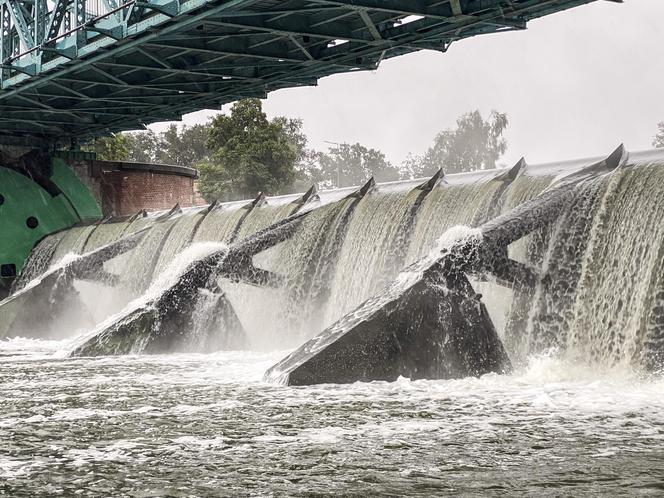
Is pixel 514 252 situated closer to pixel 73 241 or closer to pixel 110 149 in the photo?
pixel 73 241

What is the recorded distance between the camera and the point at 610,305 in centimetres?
948

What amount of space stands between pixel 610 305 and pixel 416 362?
223 centimetres

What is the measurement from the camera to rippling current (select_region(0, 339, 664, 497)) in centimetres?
481

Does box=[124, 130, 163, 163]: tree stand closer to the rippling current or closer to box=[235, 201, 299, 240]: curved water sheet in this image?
box=[235, 201, 299, 240]: curved water sheet

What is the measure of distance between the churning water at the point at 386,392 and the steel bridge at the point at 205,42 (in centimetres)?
242

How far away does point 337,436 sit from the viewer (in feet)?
20.1

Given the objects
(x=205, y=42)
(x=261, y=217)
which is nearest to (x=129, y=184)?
(x=261, y=217)

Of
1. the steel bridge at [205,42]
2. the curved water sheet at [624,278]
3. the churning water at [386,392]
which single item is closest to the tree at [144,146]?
the steel bridge at [205,42]

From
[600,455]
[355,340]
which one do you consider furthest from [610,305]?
[600,455]

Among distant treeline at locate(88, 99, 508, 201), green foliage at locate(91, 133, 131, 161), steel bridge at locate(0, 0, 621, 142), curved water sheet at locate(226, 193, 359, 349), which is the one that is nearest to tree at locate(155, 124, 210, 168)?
distant treeline at locate(88, 99, 508, 201)

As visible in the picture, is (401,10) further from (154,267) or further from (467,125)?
(467,125)

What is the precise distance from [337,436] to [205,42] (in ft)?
34.7

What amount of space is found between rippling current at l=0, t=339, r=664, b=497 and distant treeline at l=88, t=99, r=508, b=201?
39.2 m

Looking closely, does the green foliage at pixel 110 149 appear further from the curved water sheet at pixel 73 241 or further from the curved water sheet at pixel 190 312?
the curved water sheet at pixel 190 312
